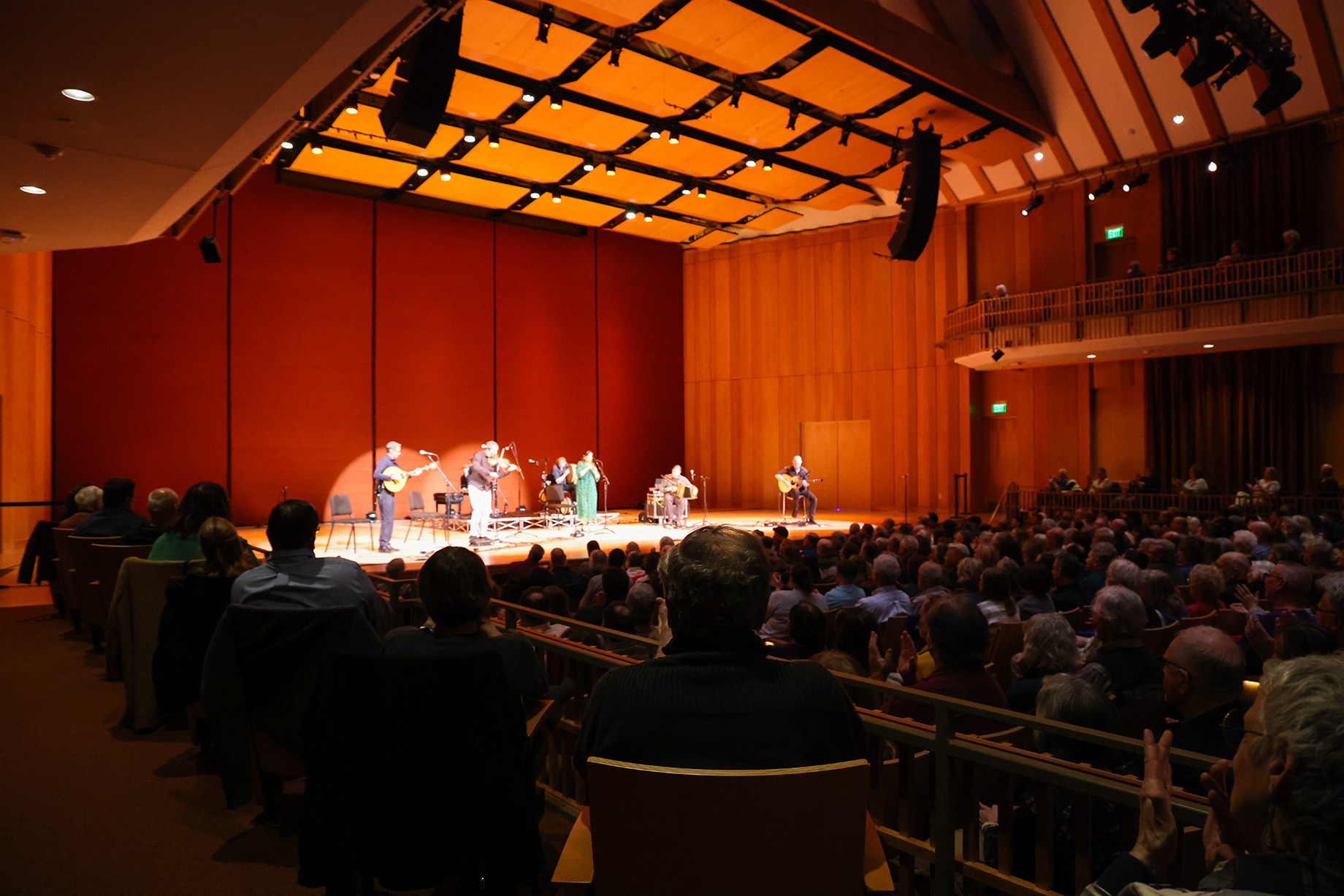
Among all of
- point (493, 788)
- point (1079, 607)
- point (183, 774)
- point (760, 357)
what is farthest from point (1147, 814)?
point (760, 357)

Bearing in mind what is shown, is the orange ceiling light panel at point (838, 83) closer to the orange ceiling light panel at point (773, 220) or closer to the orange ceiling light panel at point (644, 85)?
the orange ceiling light panel at point (644, 85)

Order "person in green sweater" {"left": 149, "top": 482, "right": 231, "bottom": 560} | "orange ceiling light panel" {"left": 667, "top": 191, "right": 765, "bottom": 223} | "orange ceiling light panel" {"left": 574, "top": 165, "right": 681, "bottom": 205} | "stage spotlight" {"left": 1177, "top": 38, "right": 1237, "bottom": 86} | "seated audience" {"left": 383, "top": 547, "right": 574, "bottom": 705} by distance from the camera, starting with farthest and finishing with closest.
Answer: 1. "orange ceiling light panel" {"left": 667, "top": 191, "right": 765, "bottom": 223}
2. "orange ceiling light panel" {"left": 574, "top": 165, "right": 681, "bottom": 205}
3. "stage spotlight" {"left": 1177, "top": 38, "right": 1237, "bottom": 86}
4. "person in green sweater" {"left": 149, "top": 482, "right": 231, "bottom": 560}
5. "seated audience" {"left": 383, "top": 547, "right": 574, "bottom": 705}

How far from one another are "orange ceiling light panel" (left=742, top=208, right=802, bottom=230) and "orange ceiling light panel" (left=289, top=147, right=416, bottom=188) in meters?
6.66

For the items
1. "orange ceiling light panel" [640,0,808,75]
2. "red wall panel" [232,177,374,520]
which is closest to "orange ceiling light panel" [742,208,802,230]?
"orange ceiling light panel" [640,0,808,75]

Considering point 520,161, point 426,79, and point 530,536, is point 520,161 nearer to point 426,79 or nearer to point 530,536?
point 530,536

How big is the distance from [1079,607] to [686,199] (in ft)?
39.1

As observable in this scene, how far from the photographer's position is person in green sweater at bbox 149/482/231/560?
11.7 feet

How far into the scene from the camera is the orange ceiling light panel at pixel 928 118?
11.7 metres

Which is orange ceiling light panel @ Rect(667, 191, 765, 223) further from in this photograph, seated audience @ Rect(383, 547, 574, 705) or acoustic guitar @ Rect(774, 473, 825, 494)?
seated audience @ Rect(383, 547, 574, 705)

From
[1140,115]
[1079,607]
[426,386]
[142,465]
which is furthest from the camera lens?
[426,386]

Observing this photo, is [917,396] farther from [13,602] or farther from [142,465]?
[13,602]

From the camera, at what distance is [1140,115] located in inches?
517

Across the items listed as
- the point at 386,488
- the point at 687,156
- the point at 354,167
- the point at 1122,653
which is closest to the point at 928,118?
the point at 687,156

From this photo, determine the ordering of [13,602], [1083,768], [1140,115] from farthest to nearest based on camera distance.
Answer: [1140,115], [13,602], [1083,768]
